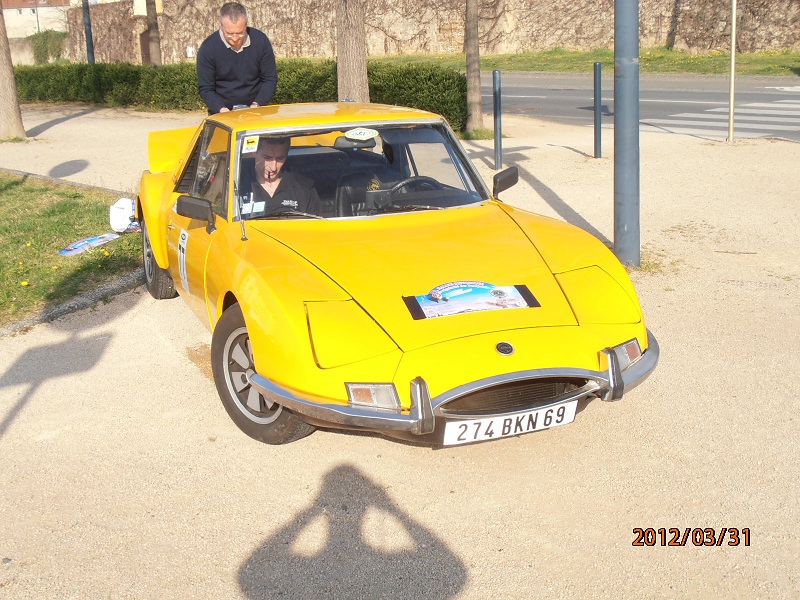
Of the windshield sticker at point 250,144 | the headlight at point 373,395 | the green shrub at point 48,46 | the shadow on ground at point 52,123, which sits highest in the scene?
the green shrub at point 48,46

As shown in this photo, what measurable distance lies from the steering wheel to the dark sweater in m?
3.27

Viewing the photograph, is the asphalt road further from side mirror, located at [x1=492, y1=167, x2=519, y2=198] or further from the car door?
the car door

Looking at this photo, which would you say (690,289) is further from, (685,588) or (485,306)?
(685,588)

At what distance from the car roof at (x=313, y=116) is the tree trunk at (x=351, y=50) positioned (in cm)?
721

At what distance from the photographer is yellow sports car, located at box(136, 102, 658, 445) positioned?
3889 mm

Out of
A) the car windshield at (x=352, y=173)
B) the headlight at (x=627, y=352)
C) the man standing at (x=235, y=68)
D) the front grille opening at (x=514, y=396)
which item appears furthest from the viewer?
the man standing at (x=235, y=68)

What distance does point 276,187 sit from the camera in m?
5.30

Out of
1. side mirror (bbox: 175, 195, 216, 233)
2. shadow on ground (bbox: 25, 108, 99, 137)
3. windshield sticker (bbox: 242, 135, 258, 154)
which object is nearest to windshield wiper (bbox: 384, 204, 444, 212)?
windshield sticker (bbox: 242, 135, 258, 154)

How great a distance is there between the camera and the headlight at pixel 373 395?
382cm

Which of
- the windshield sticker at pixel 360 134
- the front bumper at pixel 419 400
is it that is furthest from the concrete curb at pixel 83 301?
the front bumper at pixel 419 400

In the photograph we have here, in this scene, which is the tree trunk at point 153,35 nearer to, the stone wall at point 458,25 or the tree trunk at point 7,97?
the tree trunk at point 7,97

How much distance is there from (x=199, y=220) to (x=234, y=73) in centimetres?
333
